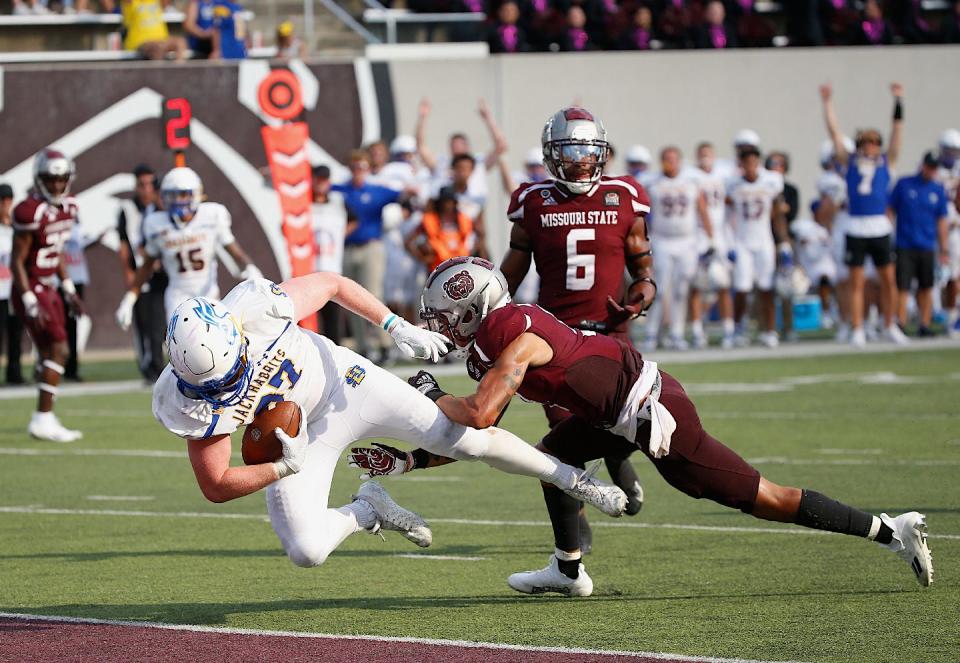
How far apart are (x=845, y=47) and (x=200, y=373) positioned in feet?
54.6

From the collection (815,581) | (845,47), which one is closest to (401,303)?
(845,47)

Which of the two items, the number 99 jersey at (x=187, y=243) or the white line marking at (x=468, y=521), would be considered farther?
the number 99 jersey at (x=187, y=243)

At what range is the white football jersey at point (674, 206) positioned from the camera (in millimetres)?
15812

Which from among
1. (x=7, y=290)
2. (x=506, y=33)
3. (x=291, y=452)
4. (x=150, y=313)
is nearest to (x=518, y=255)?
(x=291, y=452)

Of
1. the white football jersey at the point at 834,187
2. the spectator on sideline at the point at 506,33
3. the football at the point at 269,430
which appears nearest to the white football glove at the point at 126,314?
the football at the point at 269,430

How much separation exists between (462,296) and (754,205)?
35.9 ft

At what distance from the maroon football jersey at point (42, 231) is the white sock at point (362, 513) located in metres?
6.44

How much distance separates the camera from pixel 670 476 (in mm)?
5520

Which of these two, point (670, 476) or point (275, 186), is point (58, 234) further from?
point (670, 476)

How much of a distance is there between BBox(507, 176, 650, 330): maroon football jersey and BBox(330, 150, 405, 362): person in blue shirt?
8.79m

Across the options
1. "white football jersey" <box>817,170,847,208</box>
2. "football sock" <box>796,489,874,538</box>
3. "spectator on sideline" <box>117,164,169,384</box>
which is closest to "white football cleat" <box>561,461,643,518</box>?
"football sock" <box>796,489,874,538</box>

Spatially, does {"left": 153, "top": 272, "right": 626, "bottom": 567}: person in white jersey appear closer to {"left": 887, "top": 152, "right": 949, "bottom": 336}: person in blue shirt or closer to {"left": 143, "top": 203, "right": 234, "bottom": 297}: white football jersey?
{"left": 143, "top": 203, "right": 234, "bottom": 297}: white football jersey

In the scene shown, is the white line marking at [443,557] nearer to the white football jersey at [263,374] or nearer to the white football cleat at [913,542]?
the white football jersey at [263,374]

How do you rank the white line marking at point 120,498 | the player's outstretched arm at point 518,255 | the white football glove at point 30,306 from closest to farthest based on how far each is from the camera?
the player's outstretched arm at point 518,255
the white line marking at point 120,498
the white football glove at point 30,306
